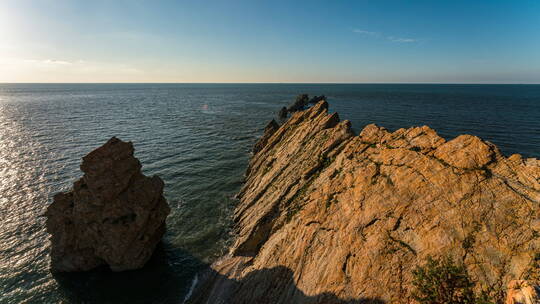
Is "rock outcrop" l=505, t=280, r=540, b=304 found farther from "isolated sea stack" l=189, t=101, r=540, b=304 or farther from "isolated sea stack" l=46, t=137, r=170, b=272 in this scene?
"isolated sea stack" l=46, t=137, r=170, b=272

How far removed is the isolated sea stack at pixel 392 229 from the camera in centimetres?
1190

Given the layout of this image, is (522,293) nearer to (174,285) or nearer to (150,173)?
(174,285)

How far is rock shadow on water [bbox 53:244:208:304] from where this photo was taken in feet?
67.3

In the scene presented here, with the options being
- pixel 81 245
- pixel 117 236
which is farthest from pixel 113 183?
pixel 81 245

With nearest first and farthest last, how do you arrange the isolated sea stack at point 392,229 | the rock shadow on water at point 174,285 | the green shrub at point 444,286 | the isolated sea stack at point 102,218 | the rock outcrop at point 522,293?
the rock outcrop at point 522,293, the green shrub at point 444,286, the isolated sea stack at point 392,229, the rock shadow on water at point 174,285, the isolated sea stack at point 102,218

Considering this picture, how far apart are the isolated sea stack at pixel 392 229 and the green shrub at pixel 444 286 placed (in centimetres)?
13

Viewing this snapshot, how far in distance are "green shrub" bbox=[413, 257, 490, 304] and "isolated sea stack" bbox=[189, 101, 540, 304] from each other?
13 cm

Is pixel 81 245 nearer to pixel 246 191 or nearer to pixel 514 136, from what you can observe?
pixel 246 191

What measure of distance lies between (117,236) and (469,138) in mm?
31023

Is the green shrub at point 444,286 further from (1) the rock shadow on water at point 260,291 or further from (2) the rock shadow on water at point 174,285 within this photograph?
(2) the rock shadow on water at point 174,285

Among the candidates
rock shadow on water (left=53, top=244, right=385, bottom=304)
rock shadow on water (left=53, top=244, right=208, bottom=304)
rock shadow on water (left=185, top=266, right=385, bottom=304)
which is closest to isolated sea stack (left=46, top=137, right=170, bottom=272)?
rock shadow on water (left=53, top=244, right=208, bottom=304)

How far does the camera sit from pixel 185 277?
22609 mm

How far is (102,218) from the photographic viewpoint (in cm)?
2236

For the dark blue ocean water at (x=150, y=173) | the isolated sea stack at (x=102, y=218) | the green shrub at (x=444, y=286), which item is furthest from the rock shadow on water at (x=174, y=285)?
the green shrub at (x=444, y=286)
